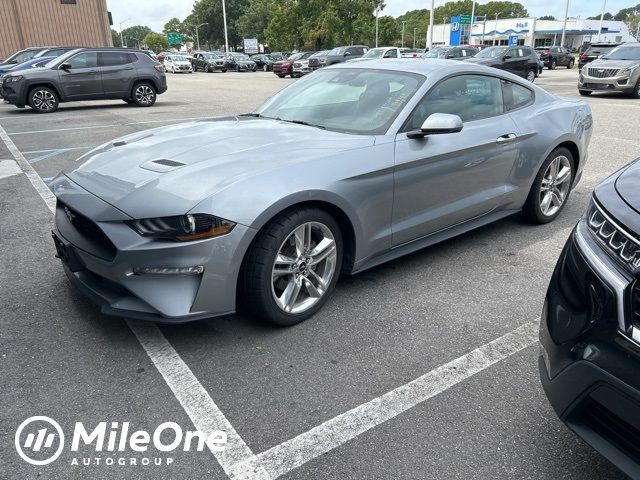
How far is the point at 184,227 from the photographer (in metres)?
2.59

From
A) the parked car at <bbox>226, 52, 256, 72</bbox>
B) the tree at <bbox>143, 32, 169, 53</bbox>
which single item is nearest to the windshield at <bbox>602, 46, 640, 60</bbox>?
the parked car at <bbox>226, 52, 256, 72</bbox>

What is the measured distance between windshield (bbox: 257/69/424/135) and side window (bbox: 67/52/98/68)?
1160 cm

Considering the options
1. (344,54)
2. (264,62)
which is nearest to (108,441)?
(344,54)

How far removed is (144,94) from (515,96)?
Result: 42.3 feet

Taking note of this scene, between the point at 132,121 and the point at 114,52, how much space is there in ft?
12.7

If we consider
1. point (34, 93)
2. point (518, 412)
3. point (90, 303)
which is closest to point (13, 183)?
point (90, 303)

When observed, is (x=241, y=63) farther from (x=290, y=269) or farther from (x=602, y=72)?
(x=290, y=269)

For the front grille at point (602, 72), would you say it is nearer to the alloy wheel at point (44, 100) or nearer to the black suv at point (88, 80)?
the black suv at point (88, 80)

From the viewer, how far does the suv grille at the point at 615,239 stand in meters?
1.71

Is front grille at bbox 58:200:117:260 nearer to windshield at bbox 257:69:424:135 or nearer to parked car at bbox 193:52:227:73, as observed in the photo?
windshield at bbox 257:69:424:135

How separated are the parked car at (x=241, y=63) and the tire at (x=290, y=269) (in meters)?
41.7

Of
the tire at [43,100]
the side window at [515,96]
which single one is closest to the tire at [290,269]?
the side window at [515,96]

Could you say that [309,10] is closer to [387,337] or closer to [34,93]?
[34,93]

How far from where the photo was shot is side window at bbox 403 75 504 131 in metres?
3.60
